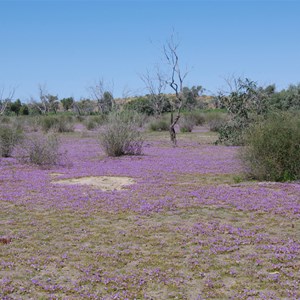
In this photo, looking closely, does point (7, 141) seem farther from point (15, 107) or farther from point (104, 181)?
point (15, 107)

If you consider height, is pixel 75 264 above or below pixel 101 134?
below

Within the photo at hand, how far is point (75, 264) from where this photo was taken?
6805 millimetres

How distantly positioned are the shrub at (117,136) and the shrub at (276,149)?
974cm

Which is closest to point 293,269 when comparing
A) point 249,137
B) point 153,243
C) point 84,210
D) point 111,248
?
point 153,243

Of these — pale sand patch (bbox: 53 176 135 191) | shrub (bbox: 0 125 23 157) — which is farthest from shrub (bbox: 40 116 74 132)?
pale sand patch (bbox: 53 176 135 191)

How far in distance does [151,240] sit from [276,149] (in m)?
7.45

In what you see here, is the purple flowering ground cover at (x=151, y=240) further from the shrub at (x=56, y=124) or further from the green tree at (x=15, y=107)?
the green tree at (x=15, y=107)

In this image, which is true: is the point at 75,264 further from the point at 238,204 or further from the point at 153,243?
the point at 238,204

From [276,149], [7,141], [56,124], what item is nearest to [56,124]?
[56,124]

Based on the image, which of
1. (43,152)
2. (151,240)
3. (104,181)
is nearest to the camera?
(151,240)

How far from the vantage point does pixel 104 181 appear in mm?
14719

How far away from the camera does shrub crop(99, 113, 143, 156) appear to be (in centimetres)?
2317

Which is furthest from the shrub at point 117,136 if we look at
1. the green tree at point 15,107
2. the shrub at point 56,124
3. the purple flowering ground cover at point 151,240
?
the green tree at point 15,107

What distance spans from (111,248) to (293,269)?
301cm
